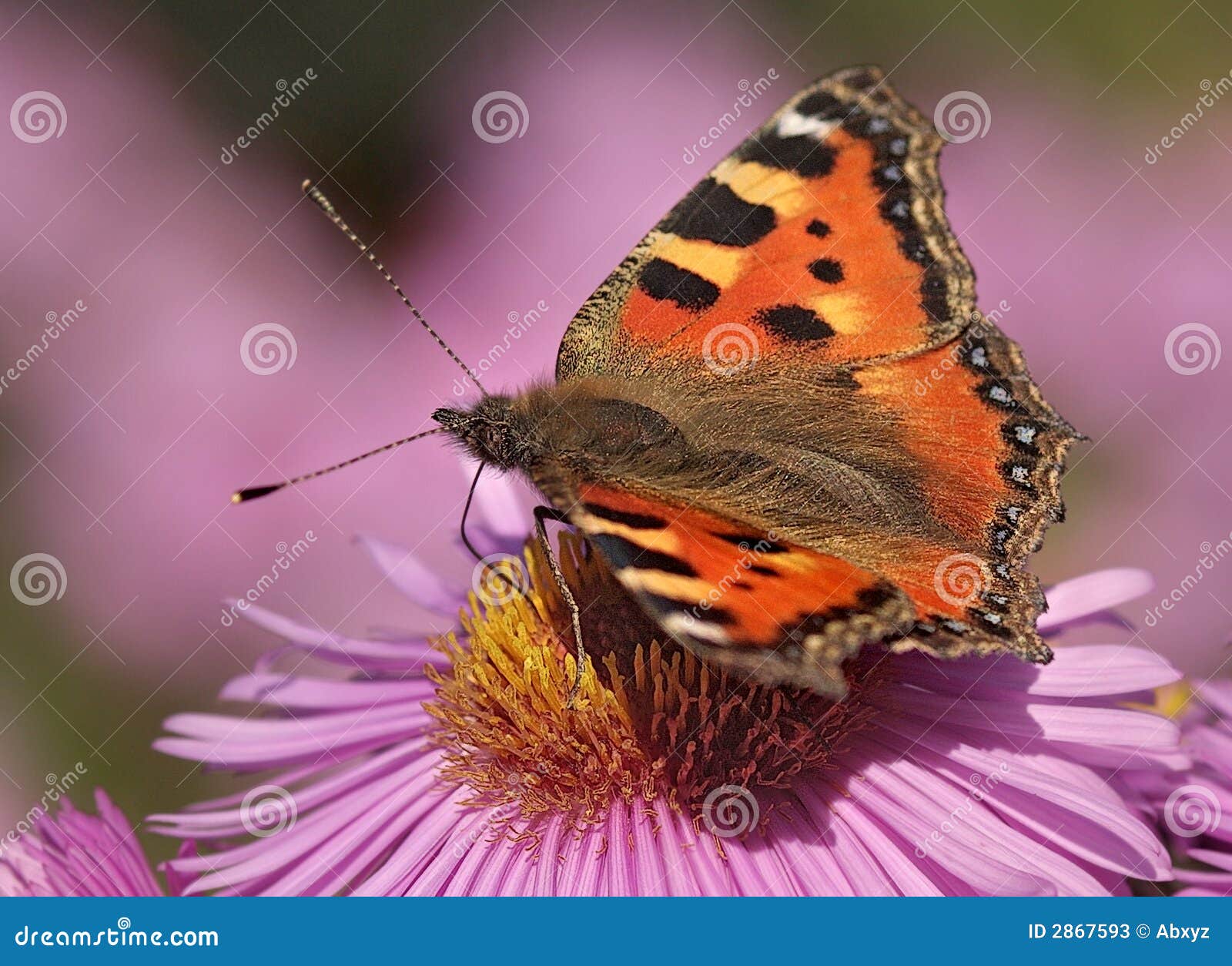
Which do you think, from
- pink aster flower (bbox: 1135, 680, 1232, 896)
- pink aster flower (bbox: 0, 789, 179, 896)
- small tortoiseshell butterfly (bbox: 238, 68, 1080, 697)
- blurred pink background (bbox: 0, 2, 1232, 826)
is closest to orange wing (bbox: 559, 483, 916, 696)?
small tortoiseshell butterfly (bbox: 238, 68, 1080, 697)

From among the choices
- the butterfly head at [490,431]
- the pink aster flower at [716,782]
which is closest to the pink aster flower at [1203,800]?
the pink aster flower at [716,782]

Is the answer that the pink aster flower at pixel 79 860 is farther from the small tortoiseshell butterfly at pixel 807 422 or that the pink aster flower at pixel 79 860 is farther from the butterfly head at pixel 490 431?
the butterfly head at pixel 490 431

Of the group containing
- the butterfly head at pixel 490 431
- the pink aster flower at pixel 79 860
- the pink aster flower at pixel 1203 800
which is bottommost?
the pink aster flower at pixel 79 860

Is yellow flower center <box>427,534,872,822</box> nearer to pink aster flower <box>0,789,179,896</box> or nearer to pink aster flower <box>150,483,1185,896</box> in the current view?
pink aster flower <box>150,483,1185,896</box>

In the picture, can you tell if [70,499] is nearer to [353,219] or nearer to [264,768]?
[353,219]

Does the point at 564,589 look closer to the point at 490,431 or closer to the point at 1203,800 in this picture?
the point at 490,431

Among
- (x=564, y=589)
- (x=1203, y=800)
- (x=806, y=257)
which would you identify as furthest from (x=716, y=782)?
(x=806, y=257)
